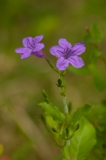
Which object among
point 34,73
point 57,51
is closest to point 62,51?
point 57,51

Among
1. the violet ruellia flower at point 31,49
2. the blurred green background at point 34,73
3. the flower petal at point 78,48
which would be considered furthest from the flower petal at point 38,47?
the blurred green background at point 34,73

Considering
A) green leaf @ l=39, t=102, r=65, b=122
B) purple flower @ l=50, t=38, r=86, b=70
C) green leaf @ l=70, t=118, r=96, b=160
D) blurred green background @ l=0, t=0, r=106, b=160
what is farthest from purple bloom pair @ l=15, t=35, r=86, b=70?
blurred green background @ l=0, t=0, r=106, b=160

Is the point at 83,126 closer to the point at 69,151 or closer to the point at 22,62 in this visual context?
the point at 69,151

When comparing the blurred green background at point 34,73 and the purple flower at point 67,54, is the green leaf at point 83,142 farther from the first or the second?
the blurred green background at point 34,73

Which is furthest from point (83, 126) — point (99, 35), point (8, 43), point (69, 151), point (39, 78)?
point (8, 43)

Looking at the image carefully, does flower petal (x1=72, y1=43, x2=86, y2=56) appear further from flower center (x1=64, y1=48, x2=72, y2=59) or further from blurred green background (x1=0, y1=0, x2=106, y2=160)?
blurred green background (x1=0, y1=0, x2=106, y2=160)
